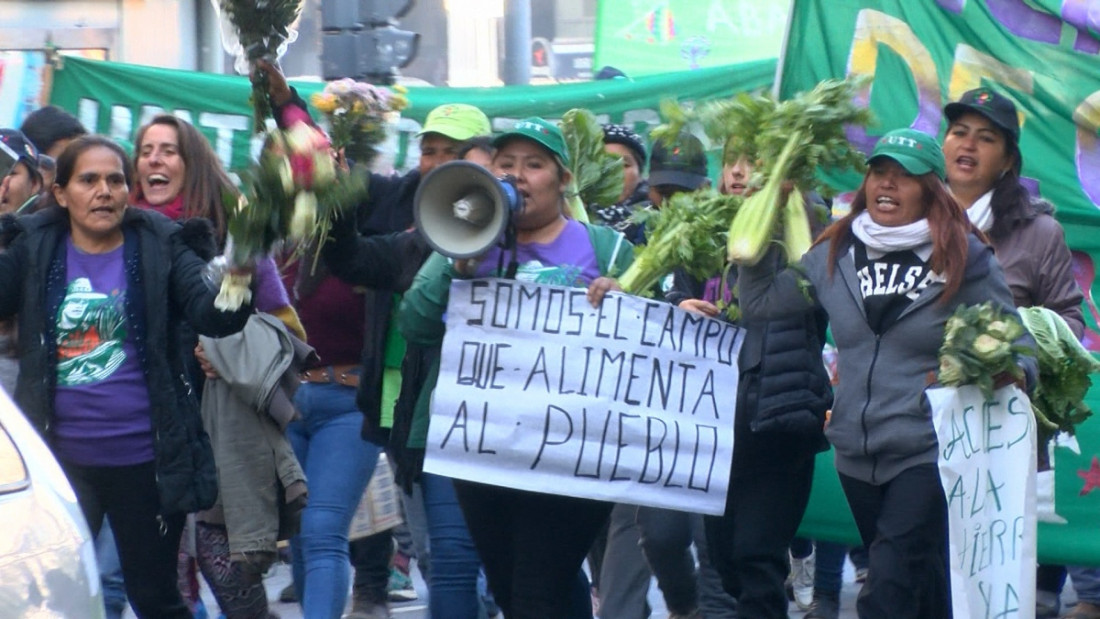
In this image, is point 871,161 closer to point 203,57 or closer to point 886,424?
point 886,424

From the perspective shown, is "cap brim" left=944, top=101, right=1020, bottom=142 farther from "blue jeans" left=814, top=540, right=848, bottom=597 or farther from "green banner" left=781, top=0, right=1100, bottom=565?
"blue jeans" left=814, top=540, right=848, bottom=597

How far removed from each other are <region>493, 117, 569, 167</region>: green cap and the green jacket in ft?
0.91

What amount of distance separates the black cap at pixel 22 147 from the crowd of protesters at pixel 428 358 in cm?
116

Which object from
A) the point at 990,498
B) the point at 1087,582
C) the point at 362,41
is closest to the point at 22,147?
the point at 362,41

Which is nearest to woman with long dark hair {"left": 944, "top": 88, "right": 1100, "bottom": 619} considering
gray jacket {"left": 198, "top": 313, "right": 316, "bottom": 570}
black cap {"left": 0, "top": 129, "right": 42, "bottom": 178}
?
gray jacket {"left": 198, "top": 313, "right": 316, "bottom": 570}

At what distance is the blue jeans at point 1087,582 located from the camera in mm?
7613

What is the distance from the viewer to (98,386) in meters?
5.50

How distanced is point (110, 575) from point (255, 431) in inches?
43.1

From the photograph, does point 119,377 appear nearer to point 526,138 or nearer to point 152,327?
point 152,327

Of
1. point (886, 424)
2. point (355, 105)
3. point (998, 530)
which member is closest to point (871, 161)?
point (886, 424)

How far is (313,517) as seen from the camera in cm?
612

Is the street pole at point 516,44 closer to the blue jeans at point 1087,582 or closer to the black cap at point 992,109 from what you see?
the blue jeans at point 1087,582

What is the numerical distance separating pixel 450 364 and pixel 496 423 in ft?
0.75

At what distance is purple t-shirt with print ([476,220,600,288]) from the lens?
5457 mm
